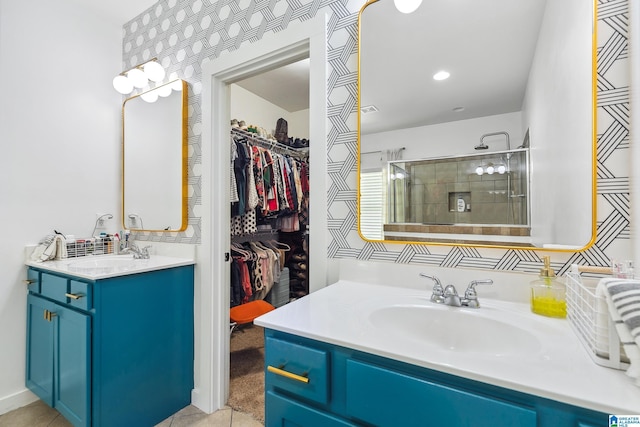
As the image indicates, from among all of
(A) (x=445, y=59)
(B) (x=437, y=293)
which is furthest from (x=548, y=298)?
(A) (x=445, y=59)

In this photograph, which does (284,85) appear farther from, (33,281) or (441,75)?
(33,281)

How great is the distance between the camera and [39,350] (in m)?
1.73

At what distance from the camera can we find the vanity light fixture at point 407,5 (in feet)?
3.82

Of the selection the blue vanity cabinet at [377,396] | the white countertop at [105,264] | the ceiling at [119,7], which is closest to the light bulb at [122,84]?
the ceiling at [119,7]

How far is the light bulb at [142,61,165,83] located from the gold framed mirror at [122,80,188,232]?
2.5 inches

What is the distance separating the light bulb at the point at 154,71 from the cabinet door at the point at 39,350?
4.90 ft

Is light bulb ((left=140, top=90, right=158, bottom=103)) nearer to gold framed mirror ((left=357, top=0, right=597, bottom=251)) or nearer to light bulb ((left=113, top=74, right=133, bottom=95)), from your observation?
light bulb ((left=113, top=74, right=133, bottom=95))

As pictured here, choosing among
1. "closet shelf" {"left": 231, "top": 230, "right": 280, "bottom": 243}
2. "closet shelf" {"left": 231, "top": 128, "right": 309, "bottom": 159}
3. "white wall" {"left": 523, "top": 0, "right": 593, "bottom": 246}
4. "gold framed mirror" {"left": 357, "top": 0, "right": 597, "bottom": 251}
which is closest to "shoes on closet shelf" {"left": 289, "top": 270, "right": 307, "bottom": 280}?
"closet shelf" {"left": 231, "top": 230, "right": 280, "bottom": 243}

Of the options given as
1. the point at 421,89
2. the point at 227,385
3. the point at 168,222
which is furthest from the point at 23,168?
the point at 421,89

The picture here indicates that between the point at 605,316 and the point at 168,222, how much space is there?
6.83 ft

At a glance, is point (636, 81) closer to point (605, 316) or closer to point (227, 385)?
point (605, 316)

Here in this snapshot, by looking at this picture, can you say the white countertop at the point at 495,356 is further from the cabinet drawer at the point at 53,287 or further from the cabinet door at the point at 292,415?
the cabinet drawer at the point at 53,287

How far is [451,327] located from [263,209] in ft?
6.67

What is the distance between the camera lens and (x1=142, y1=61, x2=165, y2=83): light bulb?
1.97 m
